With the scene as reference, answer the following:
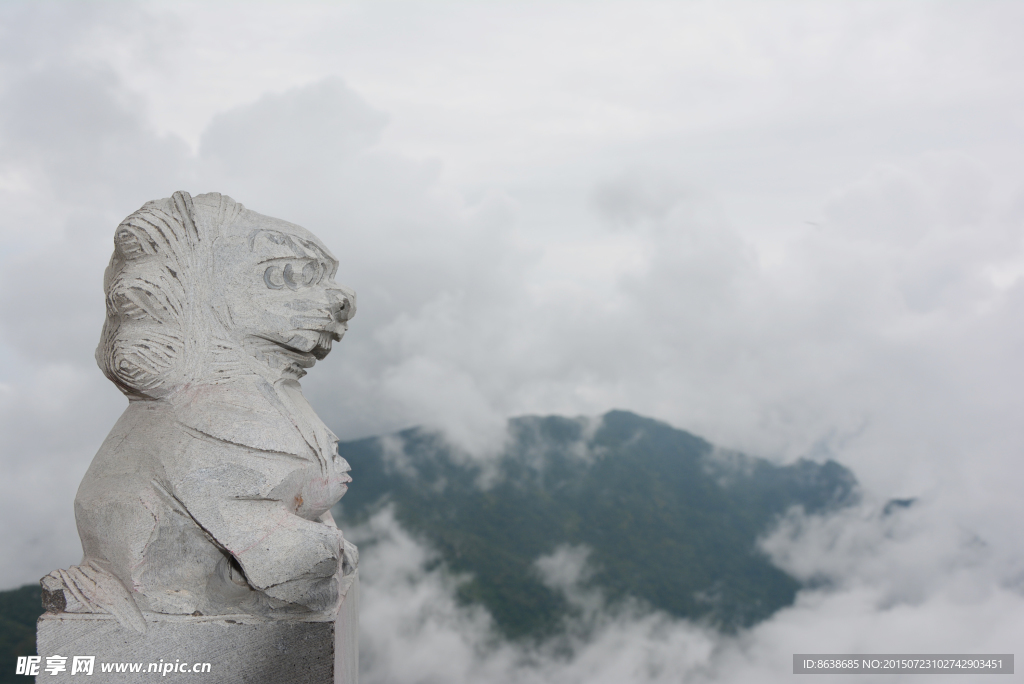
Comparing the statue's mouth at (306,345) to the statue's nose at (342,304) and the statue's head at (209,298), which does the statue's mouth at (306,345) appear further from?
the statue's nose at (342,304)

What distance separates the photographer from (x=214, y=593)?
450 centimetres

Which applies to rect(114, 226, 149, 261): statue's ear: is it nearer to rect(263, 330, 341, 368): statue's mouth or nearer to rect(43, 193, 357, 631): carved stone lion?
rect(43, 193, 357, 631): carved stone lion

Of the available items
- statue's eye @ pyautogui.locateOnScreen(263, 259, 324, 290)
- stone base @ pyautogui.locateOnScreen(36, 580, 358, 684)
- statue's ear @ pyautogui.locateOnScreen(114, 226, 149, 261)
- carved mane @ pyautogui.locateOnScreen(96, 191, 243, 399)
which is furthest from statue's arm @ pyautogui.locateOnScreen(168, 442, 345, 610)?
statue's ear @ pyautogui.locateOnScreen(114, 226, 149, 261)

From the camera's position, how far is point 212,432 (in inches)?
177

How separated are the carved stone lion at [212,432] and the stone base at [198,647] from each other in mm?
80

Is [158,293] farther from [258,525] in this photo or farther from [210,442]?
[258,525]

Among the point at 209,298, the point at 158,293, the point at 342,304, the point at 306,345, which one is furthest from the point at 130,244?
the point at 342,304

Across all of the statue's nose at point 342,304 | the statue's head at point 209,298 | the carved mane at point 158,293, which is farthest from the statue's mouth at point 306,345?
the carved mane at point 158,293

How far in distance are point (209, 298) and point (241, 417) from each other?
0.79 metres

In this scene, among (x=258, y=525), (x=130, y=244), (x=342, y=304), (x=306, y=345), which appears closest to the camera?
(x=258, y=525)

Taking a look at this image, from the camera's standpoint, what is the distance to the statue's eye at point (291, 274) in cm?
504

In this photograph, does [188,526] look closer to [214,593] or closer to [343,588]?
[214,593]

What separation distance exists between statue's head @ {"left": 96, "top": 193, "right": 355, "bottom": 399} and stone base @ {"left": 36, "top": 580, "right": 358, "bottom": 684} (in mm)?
1283

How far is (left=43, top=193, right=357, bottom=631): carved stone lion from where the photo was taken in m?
4.39
